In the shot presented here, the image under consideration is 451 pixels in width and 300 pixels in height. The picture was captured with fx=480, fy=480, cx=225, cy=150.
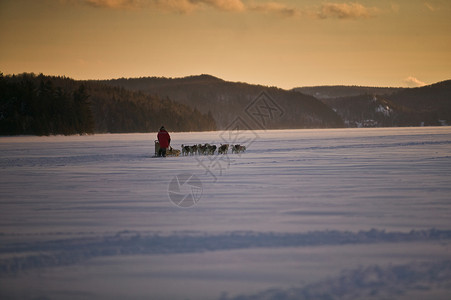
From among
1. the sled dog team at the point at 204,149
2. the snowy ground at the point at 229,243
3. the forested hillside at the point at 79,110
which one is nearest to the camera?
the snowy ground at the point at 229,243

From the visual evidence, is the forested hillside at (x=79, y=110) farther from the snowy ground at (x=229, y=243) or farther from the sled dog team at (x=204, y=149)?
the snowy ground at (x=229, y=243)

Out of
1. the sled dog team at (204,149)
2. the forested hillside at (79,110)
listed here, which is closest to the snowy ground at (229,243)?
the sled dog team at (204,149)

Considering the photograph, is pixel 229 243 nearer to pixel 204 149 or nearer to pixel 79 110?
pixel 204 149

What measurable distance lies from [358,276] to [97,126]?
12356 centimetres

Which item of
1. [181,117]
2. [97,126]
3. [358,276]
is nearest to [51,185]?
[358,276]

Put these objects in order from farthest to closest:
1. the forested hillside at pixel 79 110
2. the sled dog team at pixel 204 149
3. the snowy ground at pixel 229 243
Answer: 1. the forested hillside at pixel 79 110
2. the sled dog team at pixel 204 149
3. the snowy ground at pixel 229 243

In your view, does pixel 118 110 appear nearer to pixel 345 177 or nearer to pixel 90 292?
pixel 345 177

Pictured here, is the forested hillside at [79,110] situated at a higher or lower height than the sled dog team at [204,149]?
higher

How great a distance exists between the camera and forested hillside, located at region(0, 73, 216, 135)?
81.0m

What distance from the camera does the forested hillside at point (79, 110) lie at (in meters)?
81.0

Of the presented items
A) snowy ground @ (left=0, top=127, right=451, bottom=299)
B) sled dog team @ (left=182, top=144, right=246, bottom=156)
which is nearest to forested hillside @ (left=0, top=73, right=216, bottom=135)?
sled dog team @ (left=182, top=144, right=246, bottom=156)

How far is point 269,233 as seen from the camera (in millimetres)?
6730

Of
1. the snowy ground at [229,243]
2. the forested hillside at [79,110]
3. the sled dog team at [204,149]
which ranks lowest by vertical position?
the snowy ground at [229,243]

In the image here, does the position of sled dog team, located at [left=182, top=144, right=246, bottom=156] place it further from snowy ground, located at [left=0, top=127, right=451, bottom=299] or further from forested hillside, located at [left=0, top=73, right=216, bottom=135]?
forested hillside, located at [left=0, top=73, right=216, bottom=135]
